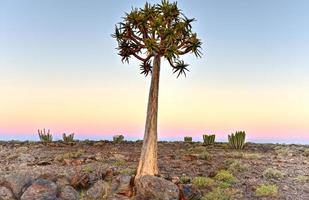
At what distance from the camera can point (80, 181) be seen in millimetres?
16547

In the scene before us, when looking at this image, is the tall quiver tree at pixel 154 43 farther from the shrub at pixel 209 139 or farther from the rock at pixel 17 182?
the shrub at pixel 209 139

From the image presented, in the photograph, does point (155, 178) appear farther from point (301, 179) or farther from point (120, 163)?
point (301, 179)

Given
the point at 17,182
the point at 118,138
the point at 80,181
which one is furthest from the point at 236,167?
the point at 118,138

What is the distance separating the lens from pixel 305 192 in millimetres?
16625

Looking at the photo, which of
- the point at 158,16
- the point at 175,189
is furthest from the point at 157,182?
the point at 158,16

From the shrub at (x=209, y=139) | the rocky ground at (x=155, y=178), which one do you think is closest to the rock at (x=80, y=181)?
the rocky ground at (x=155, y=178)

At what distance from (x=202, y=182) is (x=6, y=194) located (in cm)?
687

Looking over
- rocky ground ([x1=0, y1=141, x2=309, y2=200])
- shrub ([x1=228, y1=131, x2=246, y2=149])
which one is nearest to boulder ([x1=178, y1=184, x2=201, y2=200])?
rocky ground ([x1=0, y1=141, x2=309, y2=200])

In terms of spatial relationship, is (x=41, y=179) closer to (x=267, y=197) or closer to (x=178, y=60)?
(x=178, y=60)

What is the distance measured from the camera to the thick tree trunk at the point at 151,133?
16.5m

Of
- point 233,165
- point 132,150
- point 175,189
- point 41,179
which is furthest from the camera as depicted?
point 132,150

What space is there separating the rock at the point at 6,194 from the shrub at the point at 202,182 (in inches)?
253

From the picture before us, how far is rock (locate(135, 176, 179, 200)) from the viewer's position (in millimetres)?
14745

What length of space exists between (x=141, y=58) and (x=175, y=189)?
17.2 ft
